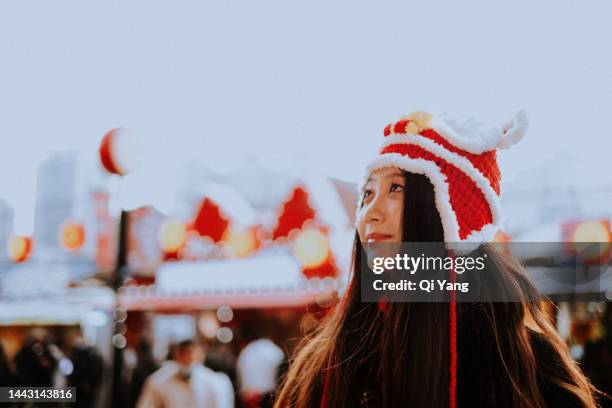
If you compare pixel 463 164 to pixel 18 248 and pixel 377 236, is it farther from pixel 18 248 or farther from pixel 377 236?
pixel 18 248

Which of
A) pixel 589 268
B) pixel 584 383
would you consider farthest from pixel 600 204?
pixel 584 383

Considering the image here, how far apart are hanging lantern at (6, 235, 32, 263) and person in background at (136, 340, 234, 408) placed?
138 inches

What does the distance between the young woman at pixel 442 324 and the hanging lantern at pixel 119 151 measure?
2.31 m

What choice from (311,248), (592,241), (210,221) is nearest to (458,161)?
(592,241)

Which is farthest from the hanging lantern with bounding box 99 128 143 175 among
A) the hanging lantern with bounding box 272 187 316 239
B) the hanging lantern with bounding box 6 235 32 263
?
the hanging lantern with bounding box 6 235 32 263

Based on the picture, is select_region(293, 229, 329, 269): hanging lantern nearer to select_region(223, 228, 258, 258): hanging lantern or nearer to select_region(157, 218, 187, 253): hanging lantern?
select_region(223, 228, 258, 258): hanging lantern

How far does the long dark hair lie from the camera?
90 cm

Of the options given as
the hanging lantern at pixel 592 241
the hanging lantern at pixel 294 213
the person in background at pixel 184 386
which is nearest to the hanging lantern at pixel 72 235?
the hanging lantern at pixel 294 213

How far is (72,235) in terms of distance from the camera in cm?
610

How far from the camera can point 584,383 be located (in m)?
0.92

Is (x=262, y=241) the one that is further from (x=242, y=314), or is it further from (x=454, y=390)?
(x=454, y=390)

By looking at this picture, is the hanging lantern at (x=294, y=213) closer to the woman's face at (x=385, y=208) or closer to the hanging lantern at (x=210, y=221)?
the hanging lantern at (x=210, y=221)

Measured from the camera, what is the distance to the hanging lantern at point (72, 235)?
6078mm

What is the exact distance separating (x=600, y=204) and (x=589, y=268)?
4.13 feet
